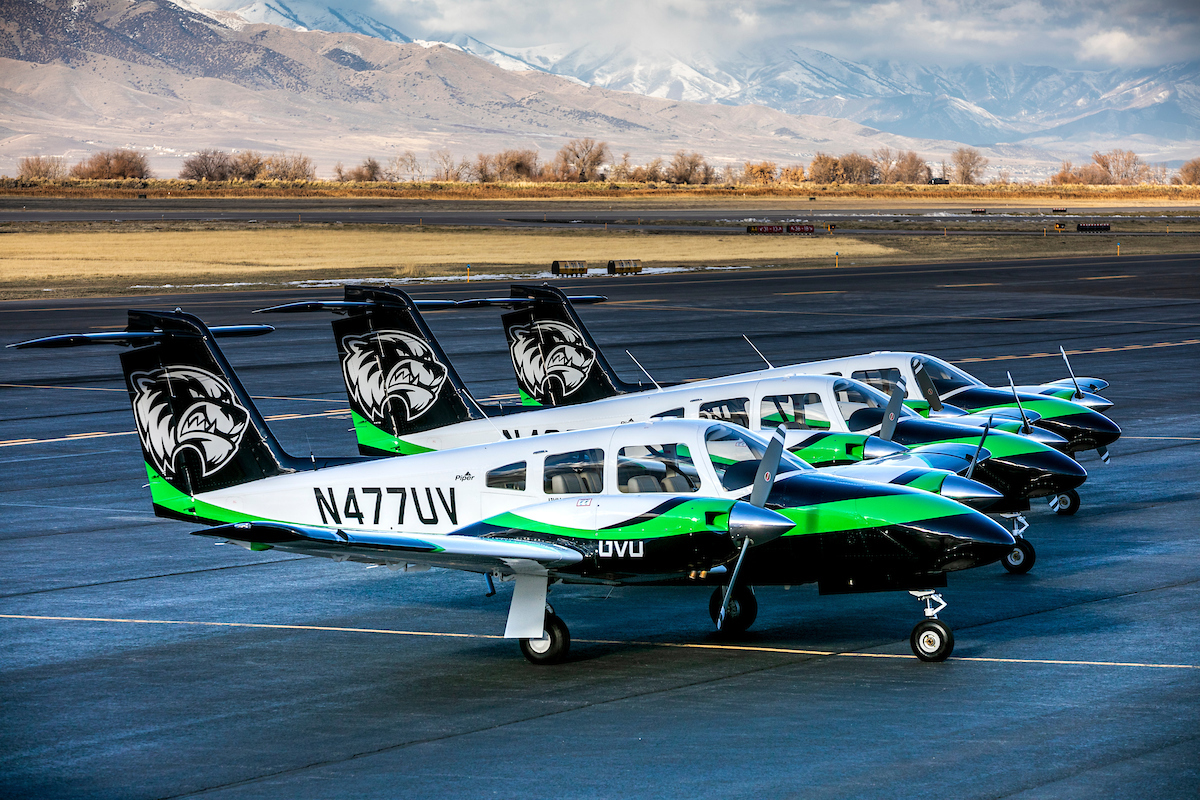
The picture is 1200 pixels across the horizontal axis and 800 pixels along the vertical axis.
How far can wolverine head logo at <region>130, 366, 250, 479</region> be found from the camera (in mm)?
16750

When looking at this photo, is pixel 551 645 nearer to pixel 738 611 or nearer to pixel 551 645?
pixel 551 645

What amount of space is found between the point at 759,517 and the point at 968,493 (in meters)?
3.55

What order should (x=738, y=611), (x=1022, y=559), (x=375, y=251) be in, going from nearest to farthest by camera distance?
(x=738, y=611), (x=1022, y=559), (x=375, y=251)

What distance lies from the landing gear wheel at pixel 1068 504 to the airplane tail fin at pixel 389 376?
910 centimetres

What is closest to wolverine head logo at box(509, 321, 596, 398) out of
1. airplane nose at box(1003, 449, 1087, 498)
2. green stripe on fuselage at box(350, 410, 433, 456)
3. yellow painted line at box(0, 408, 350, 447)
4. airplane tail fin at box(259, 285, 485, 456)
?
airplane tail fin at box(259, 285, 485, 456)

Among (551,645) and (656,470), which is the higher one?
(656,470)

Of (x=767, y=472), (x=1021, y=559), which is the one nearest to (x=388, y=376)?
(x=767, y=472)

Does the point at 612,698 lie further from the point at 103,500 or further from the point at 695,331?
the point at 695,331

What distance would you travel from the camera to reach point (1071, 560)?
1844 centimetres

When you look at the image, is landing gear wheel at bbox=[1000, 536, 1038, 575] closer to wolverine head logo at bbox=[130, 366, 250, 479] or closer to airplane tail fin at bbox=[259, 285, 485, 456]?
airplane tail fin at bbox=[259, 285, 485, 456]

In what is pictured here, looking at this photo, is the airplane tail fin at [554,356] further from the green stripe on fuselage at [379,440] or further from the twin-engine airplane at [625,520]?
the twin-engine airplane at [625,520]

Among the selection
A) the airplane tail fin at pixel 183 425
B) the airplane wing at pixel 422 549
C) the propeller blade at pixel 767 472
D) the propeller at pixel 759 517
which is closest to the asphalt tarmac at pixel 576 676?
the airplane wing at pixel 422 549

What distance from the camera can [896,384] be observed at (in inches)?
850

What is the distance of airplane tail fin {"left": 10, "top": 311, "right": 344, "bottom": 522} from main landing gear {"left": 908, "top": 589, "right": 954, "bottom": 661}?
7644mm
